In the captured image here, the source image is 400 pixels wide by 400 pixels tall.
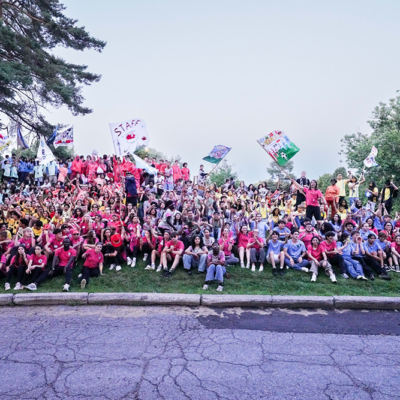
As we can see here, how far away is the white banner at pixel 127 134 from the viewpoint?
10.6 metres

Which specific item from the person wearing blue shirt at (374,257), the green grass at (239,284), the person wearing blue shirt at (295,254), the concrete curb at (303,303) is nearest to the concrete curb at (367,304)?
the concrete curb at (303,303)

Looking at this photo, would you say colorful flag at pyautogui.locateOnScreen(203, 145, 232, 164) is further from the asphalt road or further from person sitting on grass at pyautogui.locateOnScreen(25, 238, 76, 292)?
the asphalt road

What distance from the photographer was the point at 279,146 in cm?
1055

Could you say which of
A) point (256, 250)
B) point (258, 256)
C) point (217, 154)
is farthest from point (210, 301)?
point (217, 154)

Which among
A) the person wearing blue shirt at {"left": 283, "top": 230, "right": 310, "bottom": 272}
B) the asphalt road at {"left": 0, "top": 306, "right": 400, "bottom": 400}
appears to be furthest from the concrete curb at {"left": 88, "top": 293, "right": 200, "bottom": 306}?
the person wearing blue shirt at {"left": 283, "top": 230, "right": 310, "bottom": 272}

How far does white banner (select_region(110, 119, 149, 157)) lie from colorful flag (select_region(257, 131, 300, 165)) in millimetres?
3921

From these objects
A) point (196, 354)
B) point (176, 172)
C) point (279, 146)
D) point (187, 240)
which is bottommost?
point (196, 354)

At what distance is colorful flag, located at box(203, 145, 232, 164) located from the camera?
14.8 meters

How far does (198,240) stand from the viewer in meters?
8.41

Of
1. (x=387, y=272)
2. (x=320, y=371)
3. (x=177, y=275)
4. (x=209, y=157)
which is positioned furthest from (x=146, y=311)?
(x=209, y=157)

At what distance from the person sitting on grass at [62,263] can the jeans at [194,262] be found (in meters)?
2.70

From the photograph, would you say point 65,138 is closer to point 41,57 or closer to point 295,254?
point 41,57

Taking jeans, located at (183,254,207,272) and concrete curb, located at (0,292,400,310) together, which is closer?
concrete curb, located at (0,292,400,310)

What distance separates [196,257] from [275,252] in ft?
7.00
